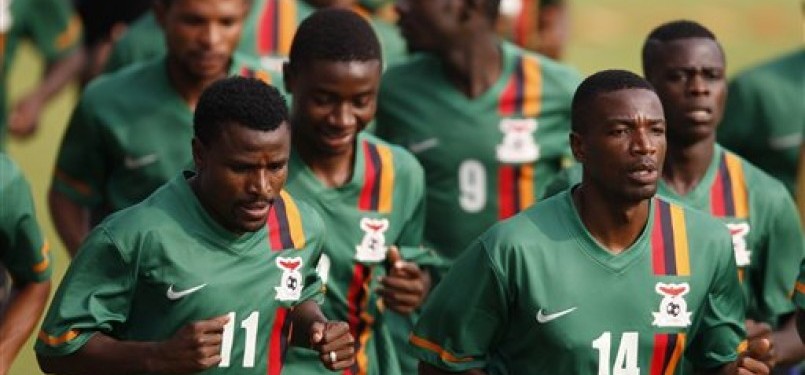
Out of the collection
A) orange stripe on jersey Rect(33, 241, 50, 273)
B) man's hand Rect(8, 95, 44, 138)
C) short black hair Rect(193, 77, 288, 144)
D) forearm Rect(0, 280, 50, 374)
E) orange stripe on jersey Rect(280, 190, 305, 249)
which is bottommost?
man's hand Rect(8, 95, 44, 138)

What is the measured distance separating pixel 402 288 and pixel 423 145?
150cm

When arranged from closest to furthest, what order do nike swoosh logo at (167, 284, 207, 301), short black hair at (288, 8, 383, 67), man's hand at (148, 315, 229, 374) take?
man's hand at (148, 315, 229, 374)
nike swoosh logo at (167, 284, 207, 301)
short black hair at (288, 8, 383, 67)

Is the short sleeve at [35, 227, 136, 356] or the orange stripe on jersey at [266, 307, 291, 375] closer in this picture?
the short sleeve at [35, 227, 136, 356]

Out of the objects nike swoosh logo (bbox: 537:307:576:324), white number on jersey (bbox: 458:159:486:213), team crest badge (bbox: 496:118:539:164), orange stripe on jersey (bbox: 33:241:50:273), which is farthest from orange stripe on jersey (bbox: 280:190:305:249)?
team crest badge (bbox: 496:118:539:164)

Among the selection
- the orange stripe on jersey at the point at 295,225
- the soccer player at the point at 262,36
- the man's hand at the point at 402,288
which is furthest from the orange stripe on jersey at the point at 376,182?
the soccer player at the point at 262,36

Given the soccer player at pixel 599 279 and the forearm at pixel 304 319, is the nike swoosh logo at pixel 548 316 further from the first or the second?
the forearm at pixel 304 319

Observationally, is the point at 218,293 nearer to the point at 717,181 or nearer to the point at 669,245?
the point at 669,245

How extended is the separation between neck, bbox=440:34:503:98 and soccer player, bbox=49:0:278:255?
2.67 ft

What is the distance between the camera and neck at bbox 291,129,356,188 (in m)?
9.48

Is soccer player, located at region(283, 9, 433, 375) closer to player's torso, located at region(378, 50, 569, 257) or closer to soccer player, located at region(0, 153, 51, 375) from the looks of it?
player's torso, located at region(378, 50, 569, 257)

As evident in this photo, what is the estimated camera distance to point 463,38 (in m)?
10.9

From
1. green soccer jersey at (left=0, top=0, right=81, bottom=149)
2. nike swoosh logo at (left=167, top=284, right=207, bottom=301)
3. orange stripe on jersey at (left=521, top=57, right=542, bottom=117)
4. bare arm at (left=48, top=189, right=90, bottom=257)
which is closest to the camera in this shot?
nike swoosh logo at (left=167, top=284, right=207, bottom=301)

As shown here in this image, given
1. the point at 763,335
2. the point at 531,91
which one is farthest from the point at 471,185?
the point at 763,335

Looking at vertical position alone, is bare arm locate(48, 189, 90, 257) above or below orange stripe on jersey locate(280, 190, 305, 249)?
below
